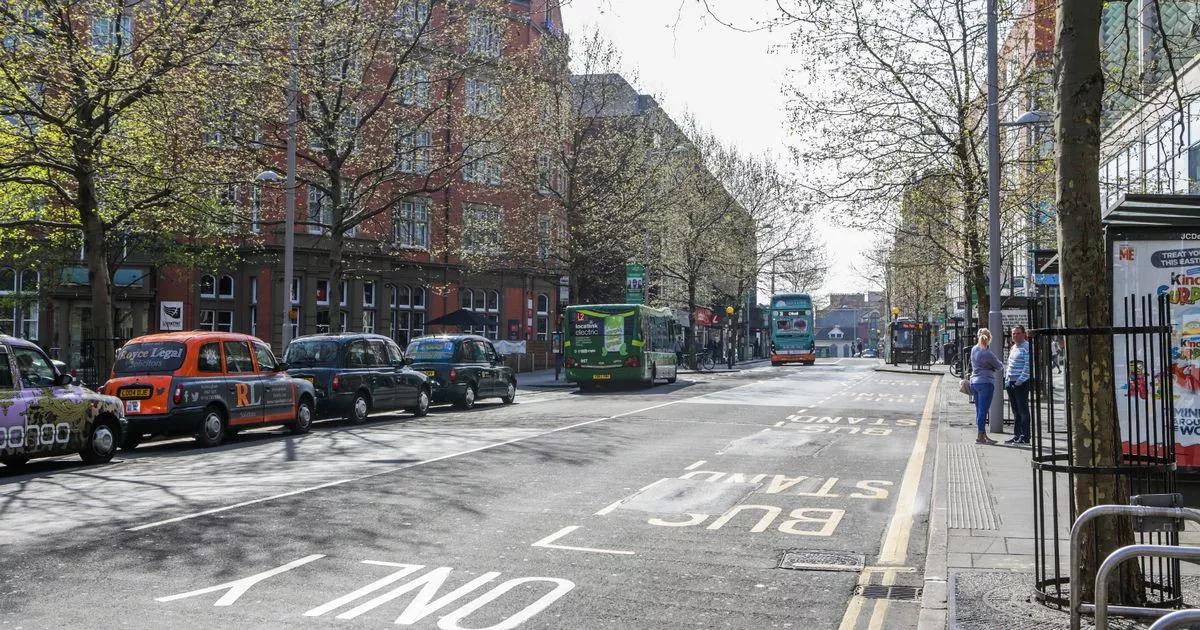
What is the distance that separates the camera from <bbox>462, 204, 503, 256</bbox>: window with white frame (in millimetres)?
41594

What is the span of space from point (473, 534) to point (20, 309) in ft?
107

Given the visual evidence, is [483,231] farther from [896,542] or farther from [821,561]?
[821,561]

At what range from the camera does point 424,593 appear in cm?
644

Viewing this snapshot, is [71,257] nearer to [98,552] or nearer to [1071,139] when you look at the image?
[98,552]

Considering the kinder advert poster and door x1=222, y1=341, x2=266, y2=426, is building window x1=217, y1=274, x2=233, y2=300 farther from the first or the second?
the kinder advert poster

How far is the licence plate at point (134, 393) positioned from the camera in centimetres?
1554

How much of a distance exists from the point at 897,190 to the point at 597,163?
20201 millimetres

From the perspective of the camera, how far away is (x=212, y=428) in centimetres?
1620

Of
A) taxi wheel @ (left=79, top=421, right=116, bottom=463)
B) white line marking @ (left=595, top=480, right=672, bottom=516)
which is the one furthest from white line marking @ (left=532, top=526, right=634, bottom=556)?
taxi wheel @ (left=79, top=421, right=116, bottom=463)

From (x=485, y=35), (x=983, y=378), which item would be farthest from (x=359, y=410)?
(x=485, y=35)

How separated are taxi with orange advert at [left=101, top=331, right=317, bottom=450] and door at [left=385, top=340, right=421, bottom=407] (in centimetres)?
407

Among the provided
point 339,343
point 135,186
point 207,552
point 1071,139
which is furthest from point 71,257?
point 1071,139

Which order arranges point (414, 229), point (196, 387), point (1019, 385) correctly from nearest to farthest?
1. point (196, 387)
2. point (1019, 385)
3. point (414, 229)

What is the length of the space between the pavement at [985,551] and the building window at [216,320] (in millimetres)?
34287
